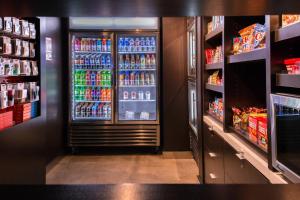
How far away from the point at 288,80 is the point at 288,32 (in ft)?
0.74

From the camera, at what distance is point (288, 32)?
1618 mm

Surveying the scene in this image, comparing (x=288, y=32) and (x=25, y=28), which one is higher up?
(x=25, y=28)

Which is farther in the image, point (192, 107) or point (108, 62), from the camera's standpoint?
point (108, 62)

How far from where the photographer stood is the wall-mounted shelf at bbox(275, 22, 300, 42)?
1.52 metres

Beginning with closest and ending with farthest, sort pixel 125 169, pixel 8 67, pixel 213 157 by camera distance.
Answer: pixel 8 67
pixel 213 157
pixel 125 169

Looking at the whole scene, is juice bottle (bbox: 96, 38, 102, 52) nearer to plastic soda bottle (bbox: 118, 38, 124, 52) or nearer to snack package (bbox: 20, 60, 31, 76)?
plastic soda bottle (bbox: 118, 38, 124, 52)

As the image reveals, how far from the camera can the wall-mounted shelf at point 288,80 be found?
153 cm

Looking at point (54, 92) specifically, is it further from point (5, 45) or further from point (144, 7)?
point (144, 7)

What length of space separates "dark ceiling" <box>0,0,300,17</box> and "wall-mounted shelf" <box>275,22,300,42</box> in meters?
0.71

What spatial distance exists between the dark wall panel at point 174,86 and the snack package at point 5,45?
10.3ft

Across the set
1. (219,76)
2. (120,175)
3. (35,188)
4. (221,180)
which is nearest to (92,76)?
(120,175)

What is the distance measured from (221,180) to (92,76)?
3.86 meters

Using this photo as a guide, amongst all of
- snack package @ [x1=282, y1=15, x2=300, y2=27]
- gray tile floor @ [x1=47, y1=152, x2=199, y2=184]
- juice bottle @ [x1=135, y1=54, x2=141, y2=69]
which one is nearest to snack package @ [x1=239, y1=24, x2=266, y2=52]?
snack package @ [x1=282, y1=15, x2=300, y2=27]

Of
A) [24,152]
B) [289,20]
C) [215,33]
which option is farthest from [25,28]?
[289,20]
